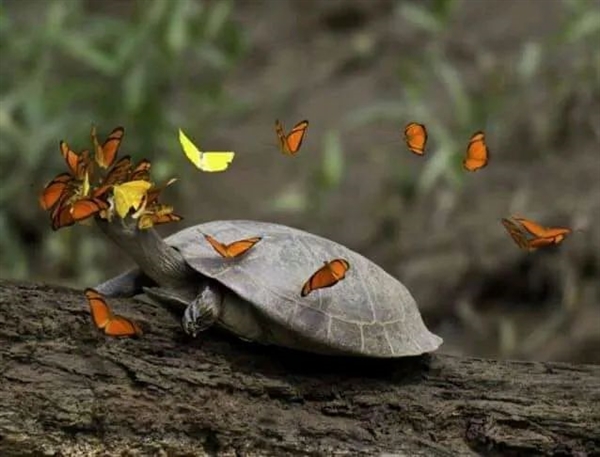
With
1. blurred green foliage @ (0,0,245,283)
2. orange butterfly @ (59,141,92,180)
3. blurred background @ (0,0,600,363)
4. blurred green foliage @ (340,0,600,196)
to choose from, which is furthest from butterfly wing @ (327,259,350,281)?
blurred green foliage @ (0,0,245,283)

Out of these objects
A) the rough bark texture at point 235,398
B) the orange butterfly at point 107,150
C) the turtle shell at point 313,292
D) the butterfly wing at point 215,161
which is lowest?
the rough bark texture at point 235,398

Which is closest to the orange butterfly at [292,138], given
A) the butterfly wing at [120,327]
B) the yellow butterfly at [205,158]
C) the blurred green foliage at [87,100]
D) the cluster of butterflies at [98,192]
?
the yellow butterfly at [205,158]

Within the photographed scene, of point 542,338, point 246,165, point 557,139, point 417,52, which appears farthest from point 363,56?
point 542,338

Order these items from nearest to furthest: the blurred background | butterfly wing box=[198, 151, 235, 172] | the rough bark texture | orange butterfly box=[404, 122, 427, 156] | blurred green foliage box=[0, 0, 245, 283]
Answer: the rough bark texture
butterfly wing box=[198, 151, 235, 172]
orange butterfly box=[404, 122, 427, 156]
the blurred background
blurred green foliage box=[0, 0, 245, 283]

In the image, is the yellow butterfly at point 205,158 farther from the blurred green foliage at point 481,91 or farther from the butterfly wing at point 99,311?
the blurred green foliage at point 481,91

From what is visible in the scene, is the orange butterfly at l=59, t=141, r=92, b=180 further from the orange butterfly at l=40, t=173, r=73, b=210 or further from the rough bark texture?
the rough bark texture

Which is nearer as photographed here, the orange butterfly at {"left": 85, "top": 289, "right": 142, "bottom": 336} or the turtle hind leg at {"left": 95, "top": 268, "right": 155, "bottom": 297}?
the orange butterfly at {"left": 85, "top": 289, "right": 142, "bottom": 336}

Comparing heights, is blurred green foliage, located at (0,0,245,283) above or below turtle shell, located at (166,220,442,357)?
above

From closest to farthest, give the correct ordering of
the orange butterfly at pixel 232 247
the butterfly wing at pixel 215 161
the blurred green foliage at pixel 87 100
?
the orange butterfly at pixel 232 247 < the butterfly wing at pixel 215 161 < the blurred green foliage at pixel 87 100
